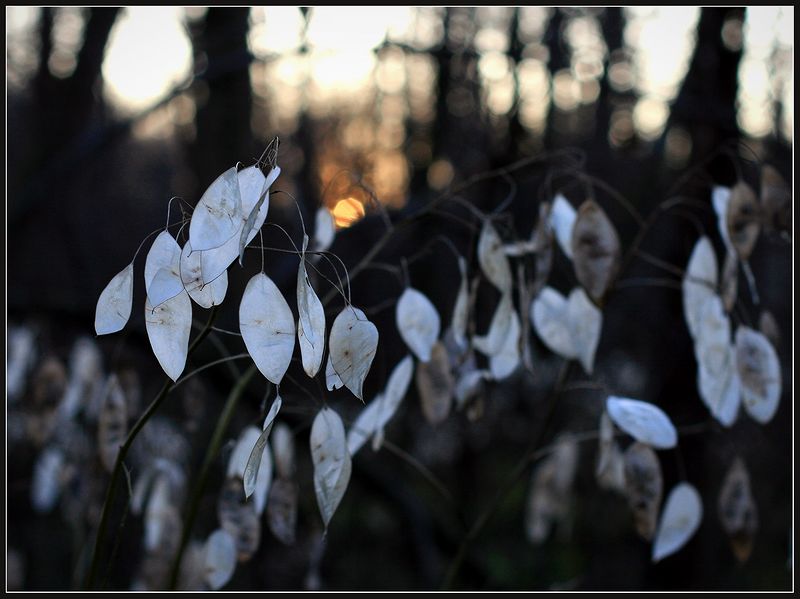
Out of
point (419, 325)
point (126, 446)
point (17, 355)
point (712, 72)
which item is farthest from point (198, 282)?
point (712, 72)

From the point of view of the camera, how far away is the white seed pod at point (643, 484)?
0.72 m

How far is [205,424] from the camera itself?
325 cm

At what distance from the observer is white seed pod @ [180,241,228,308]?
45 cm

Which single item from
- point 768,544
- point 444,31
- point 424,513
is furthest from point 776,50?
point 768,544

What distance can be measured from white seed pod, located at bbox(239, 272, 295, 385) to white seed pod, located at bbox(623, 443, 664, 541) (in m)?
0.41

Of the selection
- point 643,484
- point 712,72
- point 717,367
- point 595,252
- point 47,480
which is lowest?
point 47,480

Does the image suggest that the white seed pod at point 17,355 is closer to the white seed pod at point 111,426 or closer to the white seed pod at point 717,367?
the white seed pod at point 111,426

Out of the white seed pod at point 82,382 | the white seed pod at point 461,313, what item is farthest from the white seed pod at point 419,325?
the white seed pod at point 82,382

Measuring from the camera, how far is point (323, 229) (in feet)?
2.59

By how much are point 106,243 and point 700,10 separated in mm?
4003

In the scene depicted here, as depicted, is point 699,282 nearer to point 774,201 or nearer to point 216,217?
point 774,201

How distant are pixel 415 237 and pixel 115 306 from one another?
154 centimetres

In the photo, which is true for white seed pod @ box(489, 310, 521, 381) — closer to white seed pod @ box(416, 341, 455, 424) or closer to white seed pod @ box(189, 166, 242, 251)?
white seed pod @ box(416, 341, 455, 424)

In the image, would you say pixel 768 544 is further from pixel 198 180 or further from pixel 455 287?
pixel 198 180
